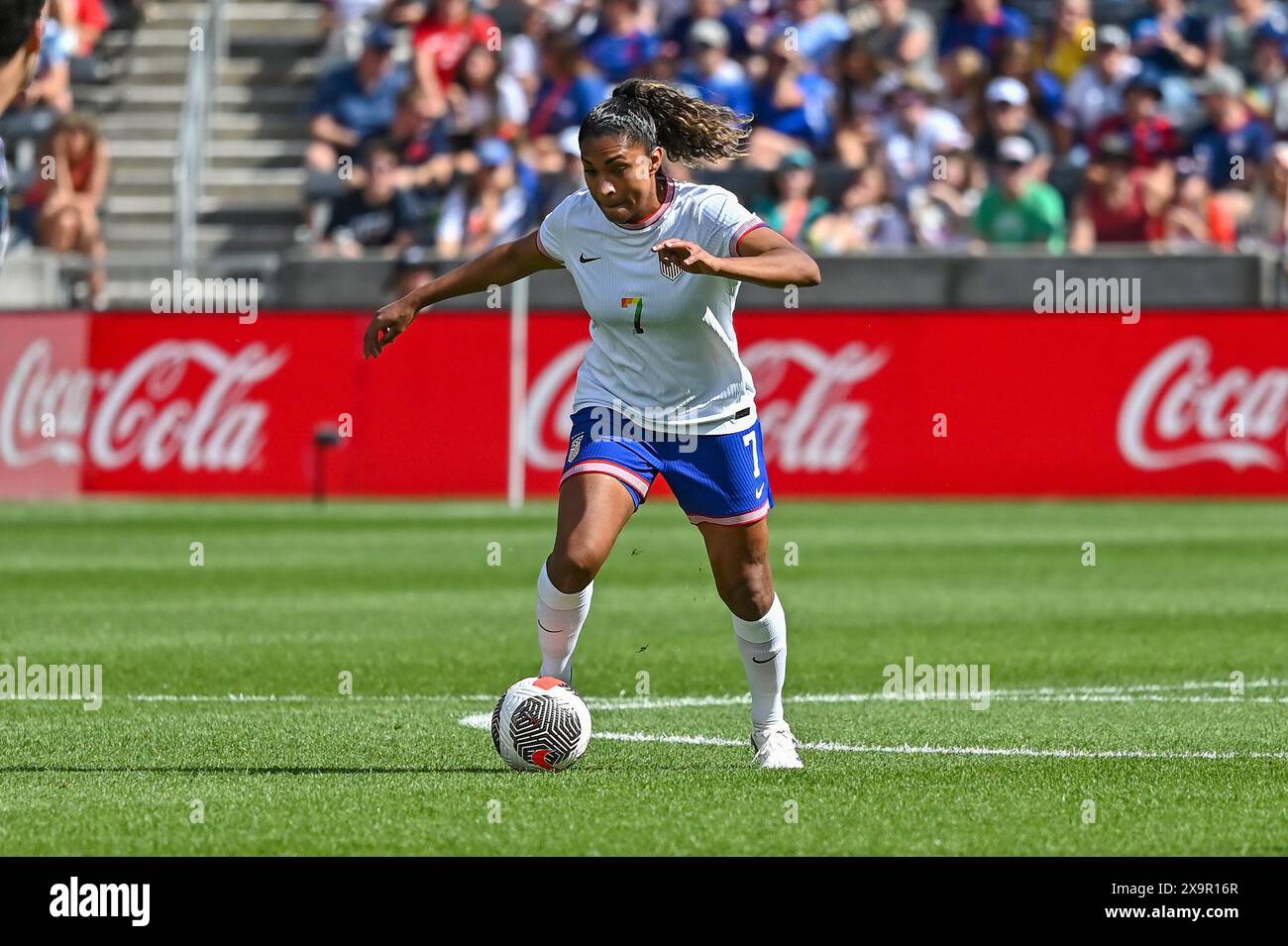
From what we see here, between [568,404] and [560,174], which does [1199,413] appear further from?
[560,174]

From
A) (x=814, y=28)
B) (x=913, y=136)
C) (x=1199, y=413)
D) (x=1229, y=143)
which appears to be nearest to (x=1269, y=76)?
(x=1229, y=143)

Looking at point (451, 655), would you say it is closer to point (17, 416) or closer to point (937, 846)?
→ point (937, 846)

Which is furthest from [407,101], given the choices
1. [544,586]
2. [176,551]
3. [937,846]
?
[937,846]

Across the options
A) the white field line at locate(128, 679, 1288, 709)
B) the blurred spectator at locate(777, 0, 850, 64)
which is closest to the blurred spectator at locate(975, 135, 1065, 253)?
the blurred spectator at locate(777, 0, 850, 64)

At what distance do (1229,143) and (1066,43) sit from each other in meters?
2.67

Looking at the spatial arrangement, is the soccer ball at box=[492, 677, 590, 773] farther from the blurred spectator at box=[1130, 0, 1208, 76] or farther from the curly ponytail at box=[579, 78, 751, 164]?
the blurred spectator at box=[1130, 0, 1208, 76]

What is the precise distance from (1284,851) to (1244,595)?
9.06 metres

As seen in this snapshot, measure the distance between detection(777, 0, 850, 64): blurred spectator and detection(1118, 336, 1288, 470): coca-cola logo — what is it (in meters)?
6.79

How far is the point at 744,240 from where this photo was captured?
321 inches

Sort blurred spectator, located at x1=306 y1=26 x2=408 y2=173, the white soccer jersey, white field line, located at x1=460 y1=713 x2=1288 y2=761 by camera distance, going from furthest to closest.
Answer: blurred spectator, located at x1=306 y1=26 x2=408 y2=173, white field line, located at x1=460 y1=713 x2=1288 y2=761, the white soccer jersey

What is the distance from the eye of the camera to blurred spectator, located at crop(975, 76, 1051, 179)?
25500 mm

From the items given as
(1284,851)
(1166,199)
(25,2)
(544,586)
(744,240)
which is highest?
(1166,199)

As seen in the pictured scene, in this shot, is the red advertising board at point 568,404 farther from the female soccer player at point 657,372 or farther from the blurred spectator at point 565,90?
the female soccer player at point 657,372

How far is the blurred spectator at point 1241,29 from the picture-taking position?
1046 inches
